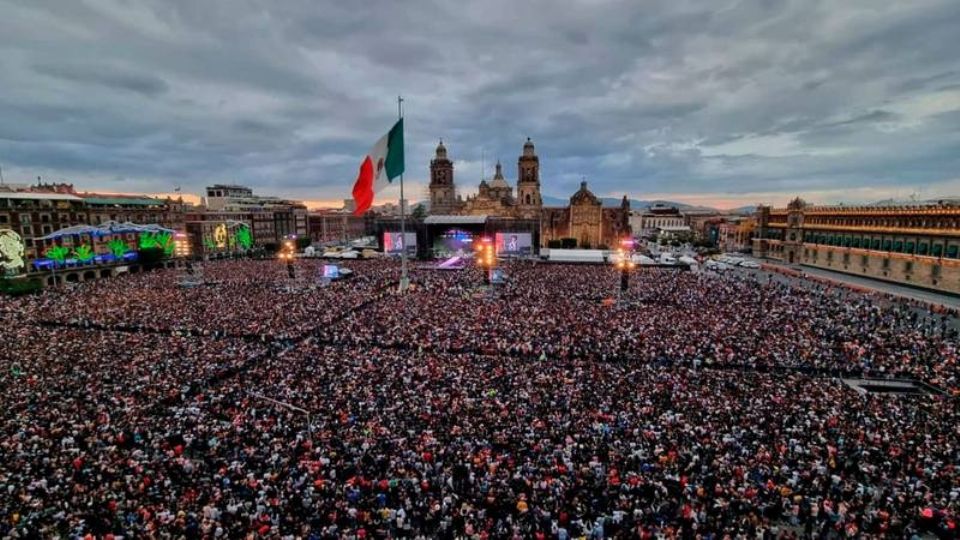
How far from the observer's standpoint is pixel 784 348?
20.6 meters

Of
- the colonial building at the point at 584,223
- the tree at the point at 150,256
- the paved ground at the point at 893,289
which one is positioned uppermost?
the colonial building at the point at 584,223

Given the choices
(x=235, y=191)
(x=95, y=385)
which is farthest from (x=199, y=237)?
(x=95, y=385)

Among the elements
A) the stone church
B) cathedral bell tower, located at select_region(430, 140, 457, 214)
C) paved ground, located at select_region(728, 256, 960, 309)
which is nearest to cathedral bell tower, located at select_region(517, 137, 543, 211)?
the stone church

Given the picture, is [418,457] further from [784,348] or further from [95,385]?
[784,348]

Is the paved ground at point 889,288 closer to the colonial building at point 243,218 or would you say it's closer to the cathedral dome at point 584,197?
the cathedral dome at point 584,197

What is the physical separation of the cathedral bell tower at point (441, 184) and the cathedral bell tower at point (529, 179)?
1444 cm

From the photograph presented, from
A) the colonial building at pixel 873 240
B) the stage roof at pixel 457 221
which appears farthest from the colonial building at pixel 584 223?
the colonial building at pixel 873 240

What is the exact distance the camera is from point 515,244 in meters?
64.8

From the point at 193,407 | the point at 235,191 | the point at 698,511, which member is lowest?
the point at 698,511

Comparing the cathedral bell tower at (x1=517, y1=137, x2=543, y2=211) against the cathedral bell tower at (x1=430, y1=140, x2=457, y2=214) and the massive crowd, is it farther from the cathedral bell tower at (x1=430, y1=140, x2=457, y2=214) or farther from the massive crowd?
the massive crowd

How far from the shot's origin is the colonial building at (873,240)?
40.0 m

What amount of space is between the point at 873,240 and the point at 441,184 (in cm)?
6775

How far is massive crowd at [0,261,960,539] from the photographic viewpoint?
9.84m

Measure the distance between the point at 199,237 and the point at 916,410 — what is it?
88375 millimetres
